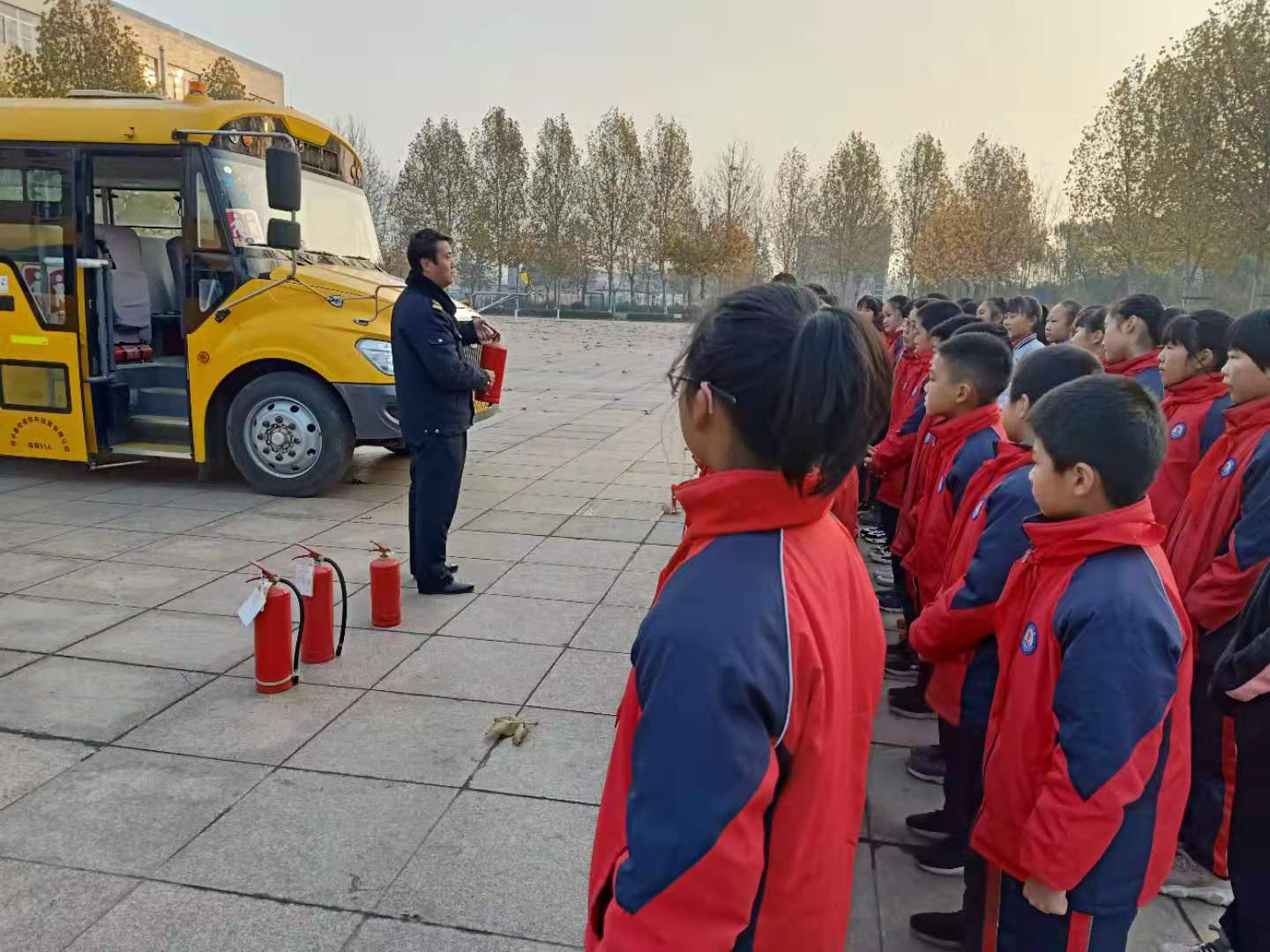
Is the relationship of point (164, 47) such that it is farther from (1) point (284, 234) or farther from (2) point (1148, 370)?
(2) point (1148, 370)

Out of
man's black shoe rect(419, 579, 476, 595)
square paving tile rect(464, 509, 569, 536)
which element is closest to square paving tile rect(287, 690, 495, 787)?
man's black shoe rect(419, 579, 476, 595)

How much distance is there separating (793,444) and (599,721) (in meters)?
3.01

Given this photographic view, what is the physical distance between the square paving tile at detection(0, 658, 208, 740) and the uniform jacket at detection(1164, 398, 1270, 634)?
415 centimetres

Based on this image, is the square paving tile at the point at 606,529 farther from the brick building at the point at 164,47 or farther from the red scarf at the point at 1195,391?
the brick building at the point at 164,47

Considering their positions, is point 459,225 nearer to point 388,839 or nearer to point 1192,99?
point 1192,99

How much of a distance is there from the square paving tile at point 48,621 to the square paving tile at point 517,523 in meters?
2.61

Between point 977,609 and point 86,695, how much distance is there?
148 inches

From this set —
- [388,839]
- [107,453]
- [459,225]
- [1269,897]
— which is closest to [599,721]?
[388,839]

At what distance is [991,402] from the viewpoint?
3697mm

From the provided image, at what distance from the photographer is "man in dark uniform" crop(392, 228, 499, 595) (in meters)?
5.25

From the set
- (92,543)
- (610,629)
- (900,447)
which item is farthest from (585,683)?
(92,543)

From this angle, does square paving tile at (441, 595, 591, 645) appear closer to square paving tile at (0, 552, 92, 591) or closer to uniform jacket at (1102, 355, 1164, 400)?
square paving tile at (0, 552, 92, 591)

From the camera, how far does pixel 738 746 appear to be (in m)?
1.12

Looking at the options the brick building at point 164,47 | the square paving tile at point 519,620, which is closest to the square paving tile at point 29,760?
the square paving tile at point 519,620
